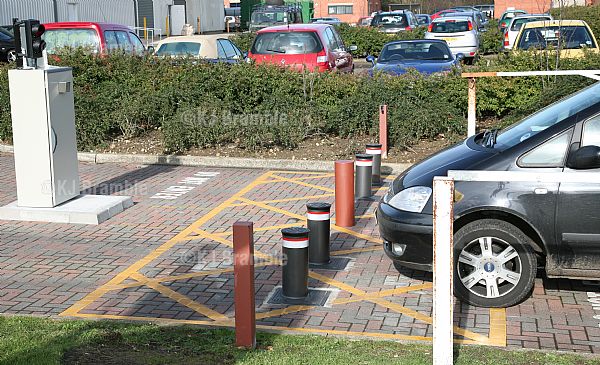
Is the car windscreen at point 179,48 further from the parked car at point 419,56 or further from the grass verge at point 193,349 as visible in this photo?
the grass verge at point 193,349

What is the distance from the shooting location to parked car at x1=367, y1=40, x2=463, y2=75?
56.7 feet

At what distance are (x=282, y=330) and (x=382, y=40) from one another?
28445 mm

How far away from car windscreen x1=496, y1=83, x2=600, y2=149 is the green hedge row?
5973 mm

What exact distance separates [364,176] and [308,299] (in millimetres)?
3964

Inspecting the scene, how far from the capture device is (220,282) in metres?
7.60

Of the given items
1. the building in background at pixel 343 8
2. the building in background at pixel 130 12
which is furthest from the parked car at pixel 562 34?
the building in background at pixel 343 8

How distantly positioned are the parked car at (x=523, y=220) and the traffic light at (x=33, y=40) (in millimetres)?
5282

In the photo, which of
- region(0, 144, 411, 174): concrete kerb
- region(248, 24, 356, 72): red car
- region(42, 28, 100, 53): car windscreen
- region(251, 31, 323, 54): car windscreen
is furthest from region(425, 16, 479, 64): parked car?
region(0, 144, 411, 174): concrete kerb

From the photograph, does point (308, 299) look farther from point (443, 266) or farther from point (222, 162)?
point (222, 162)

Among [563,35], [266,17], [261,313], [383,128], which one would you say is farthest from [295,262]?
[266,17]

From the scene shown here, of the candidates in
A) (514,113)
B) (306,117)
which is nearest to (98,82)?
(306,117)

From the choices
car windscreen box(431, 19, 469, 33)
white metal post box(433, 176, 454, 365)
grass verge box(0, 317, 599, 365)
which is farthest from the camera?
car windscreen box(431, 19, 469, 33)

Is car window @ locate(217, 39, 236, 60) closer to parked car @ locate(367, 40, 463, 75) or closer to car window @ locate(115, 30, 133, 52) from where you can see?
car window @ locate(115, 30, 133, 52)

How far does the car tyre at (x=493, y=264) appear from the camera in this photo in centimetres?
662
